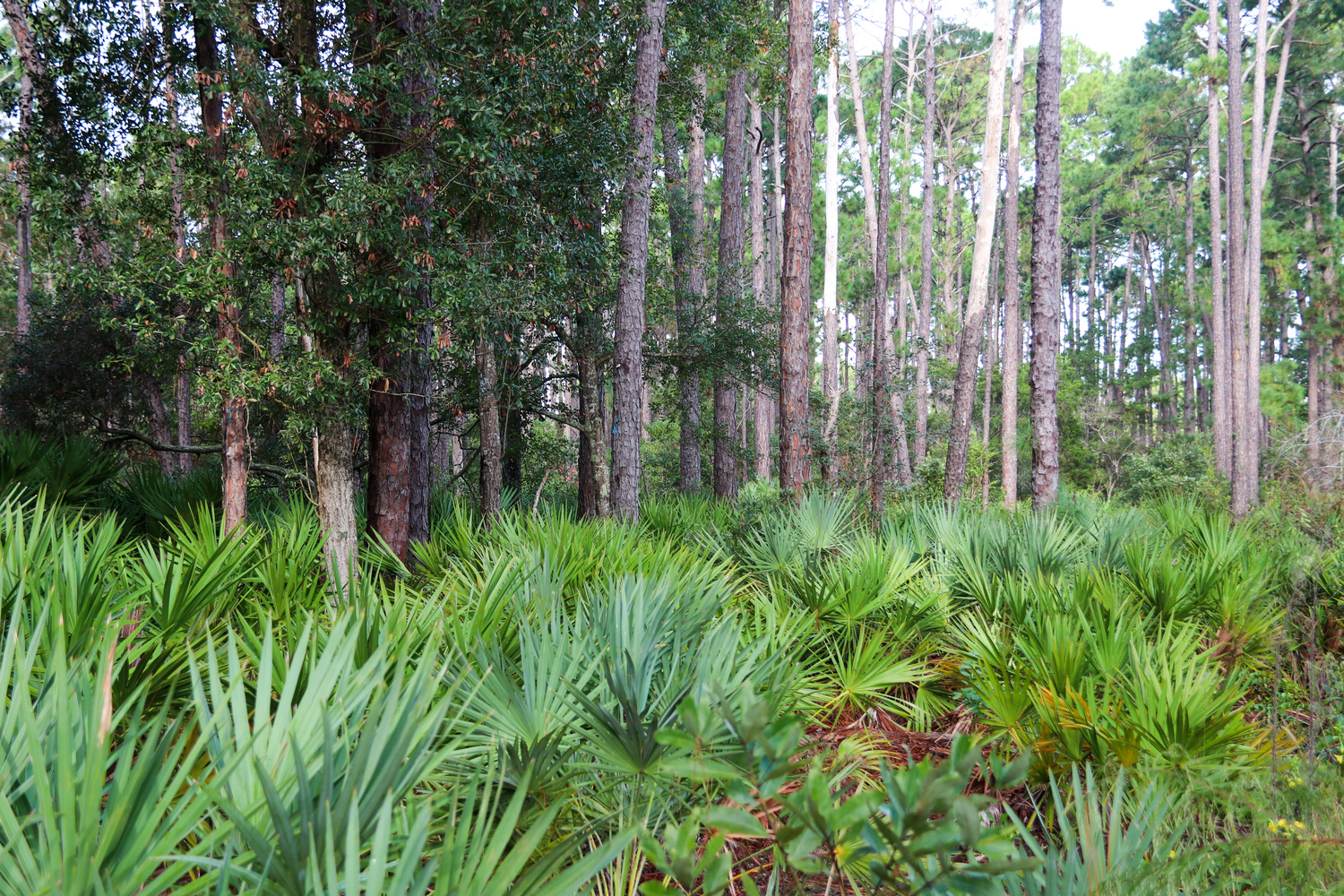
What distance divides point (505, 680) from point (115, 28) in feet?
27.2

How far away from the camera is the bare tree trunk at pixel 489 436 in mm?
9172

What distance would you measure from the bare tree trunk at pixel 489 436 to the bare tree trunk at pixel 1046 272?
723 centimetres

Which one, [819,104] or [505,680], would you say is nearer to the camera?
[505,680]

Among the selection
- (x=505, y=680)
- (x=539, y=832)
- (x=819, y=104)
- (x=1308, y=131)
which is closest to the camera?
(x=539, y=832)

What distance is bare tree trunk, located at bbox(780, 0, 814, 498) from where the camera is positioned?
9398 mm

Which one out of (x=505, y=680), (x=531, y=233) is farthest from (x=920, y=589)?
(x=531, y=233)

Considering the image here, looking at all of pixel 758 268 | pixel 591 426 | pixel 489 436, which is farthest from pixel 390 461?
pixel 758 268

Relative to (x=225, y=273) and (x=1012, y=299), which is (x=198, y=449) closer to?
(x=225, y=273)

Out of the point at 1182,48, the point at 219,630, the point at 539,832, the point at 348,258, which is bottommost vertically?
the point at 219,630

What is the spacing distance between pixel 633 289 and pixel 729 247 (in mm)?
5212

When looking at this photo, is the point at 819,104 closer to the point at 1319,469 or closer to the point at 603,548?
the point at 1319,469

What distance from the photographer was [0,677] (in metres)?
1.85

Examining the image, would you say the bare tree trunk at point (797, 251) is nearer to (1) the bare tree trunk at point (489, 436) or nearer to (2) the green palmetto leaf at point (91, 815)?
(1) the bare tree trunk at point (489, 436)

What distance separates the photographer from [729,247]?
14211mm
